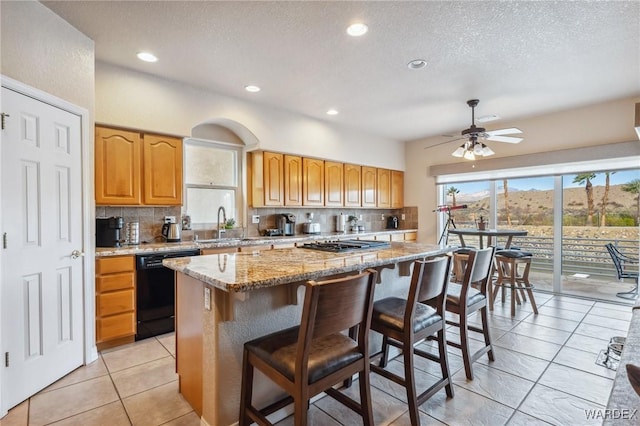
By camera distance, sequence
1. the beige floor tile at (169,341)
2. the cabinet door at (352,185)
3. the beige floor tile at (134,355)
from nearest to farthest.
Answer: the beige floor tile at (134,355)
the beige floor tile at (169,341)
the cabinet door at (352,185)

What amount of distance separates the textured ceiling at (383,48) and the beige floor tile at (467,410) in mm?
2658

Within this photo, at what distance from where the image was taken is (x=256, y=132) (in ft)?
13.8

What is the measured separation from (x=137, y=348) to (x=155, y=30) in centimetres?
273

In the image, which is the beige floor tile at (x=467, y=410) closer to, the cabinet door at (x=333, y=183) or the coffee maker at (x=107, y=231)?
the coffee maker at (x=107, y=231)

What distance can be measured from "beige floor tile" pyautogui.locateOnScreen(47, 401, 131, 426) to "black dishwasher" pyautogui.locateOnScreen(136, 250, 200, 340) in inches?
44.5

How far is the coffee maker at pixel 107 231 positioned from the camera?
3023 millimetres

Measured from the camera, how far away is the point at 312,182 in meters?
4.93

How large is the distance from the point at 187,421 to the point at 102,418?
20.6 inches

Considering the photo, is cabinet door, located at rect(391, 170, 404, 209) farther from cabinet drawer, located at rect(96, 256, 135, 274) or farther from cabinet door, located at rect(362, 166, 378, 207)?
cabinet drawer, located at rect(96, 256, 135, 274)

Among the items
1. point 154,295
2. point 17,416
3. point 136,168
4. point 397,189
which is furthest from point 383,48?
point 397,189

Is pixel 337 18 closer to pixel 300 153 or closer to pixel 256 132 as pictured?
pixel 256 132

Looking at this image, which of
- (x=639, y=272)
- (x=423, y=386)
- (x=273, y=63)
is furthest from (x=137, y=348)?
(x=639, y=272)

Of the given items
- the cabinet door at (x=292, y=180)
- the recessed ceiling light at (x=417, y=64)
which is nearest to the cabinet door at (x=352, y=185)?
the cabinet door at (x=292, y=180)

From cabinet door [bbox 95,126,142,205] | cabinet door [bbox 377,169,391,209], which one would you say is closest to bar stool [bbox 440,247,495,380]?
cabinet door [bbox 95,126,142,205]
